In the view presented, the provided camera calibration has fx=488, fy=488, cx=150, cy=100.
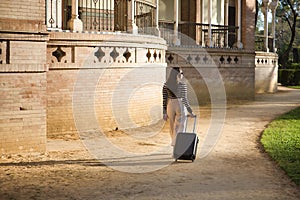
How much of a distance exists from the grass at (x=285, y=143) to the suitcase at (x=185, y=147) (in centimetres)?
161

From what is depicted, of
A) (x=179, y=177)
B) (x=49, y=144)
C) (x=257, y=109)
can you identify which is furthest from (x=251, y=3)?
(x=179, y=177)

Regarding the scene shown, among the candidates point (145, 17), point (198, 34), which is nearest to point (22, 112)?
point (145, 17)

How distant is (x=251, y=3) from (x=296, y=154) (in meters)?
14.8

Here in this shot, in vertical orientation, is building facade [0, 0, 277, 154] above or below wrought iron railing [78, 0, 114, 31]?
below

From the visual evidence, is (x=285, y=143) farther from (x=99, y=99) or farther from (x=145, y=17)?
(x=145, y=17)

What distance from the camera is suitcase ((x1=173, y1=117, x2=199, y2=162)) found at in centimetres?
898

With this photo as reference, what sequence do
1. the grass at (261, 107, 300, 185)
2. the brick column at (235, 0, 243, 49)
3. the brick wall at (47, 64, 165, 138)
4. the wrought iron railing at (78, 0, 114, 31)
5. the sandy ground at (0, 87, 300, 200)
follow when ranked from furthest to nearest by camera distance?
the brick column at (235, 0, 243, 49) < the wrought iron railing at (78, 0, 114, 31) < the brick wall at (47, 64, 165, 138) < the grass at (261, 107, 300, 185) < the sandy ground at (0, 87, 300, 200)

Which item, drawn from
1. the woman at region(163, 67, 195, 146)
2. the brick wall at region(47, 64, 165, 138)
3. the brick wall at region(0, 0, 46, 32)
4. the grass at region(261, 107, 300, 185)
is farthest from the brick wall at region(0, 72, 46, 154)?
the grass at region(261, 107, 300, 185)

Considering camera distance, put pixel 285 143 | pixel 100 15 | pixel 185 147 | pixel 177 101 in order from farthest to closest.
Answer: pixel 100 15 → pixel 285 143 → pixel 177 101 → pixel 185 147

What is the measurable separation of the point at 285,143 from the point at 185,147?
11.1 ft

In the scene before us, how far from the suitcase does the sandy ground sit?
13 centimetres

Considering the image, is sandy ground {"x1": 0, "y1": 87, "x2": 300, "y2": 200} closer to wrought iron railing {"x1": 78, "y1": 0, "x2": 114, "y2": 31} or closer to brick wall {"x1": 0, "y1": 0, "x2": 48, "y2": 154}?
brick wall {"x1": 0, "y1": 0, "x2": 48, "y2": 154}

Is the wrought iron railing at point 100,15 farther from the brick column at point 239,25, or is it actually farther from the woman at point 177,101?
the brick column at point 239,25

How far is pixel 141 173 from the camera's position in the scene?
8109 mm
